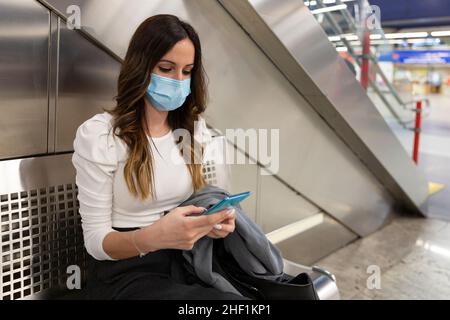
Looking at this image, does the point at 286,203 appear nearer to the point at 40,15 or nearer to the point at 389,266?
the point at 389,266

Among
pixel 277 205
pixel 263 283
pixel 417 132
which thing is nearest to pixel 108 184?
pixel 263 283

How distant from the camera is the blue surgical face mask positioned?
3.99 ft

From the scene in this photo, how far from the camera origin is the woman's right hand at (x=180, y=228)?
105 cm

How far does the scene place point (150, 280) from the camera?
3.82 feet

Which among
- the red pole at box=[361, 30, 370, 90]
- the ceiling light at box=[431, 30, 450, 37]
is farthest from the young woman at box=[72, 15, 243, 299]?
the ceiling light at box=[431, 30, 450, 37]

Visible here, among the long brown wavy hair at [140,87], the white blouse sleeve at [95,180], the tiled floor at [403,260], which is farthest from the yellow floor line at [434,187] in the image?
the white blouse sleeve at [95,180]

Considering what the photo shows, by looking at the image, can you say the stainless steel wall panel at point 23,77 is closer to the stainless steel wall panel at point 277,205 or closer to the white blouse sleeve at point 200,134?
the white blouse sleeve at point 200,134

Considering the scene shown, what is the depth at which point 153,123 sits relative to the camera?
1.30m

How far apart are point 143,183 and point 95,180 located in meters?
0.13

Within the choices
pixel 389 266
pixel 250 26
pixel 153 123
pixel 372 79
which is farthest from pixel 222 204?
pixel 372 79

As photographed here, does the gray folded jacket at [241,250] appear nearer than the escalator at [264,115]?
Yes

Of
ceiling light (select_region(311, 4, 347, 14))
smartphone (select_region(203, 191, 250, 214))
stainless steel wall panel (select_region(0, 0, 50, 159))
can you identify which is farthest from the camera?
ceiling light (select_region(311, 4, 347, 14))

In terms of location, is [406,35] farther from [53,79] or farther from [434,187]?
[53,79]

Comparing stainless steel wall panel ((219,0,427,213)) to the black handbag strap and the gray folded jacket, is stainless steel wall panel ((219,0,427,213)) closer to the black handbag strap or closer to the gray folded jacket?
the gray folded jacket
